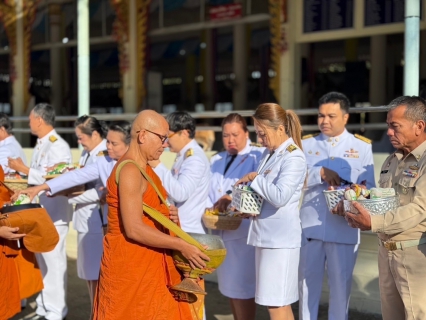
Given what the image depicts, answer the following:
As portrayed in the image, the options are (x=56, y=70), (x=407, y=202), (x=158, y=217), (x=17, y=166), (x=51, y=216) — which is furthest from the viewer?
(x=56, y=70)

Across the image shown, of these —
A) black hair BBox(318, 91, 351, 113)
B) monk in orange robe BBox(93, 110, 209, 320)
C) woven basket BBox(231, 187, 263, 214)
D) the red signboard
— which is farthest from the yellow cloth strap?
the red signboard

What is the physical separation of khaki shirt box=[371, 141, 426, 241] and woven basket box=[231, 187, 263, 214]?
749 mm

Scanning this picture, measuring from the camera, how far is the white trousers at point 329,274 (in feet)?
14.0

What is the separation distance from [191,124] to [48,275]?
1.95 m

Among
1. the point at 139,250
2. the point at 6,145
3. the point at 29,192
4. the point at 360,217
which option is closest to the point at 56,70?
the point at 6,145

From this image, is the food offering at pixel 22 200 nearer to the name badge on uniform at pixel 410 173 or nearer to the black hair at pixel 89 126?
the black hair at pixel 89 126

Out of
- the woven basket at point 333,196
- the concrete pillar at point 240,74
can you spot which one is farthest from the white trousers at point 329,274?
the concrete pillar at point 240,74

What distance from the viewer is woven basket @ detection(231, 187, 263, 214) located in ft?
12.3

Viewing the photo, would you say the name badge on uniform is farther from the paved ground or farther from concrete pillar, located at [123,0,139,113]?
concrete pillar, located at [123,0,139,113]

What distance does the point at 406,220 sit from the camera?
3.20 m

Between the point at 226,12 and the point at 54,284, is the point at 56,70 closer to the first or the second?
the point at 226,12

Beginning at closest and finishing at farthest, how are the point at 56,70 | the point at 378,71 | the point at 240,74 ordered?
the point at 378,71
the point at 240,74
the point at 56,70

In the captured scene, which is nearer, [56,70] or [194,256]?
[194,256]

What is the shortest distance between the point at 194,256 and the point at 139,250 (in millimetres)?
276
